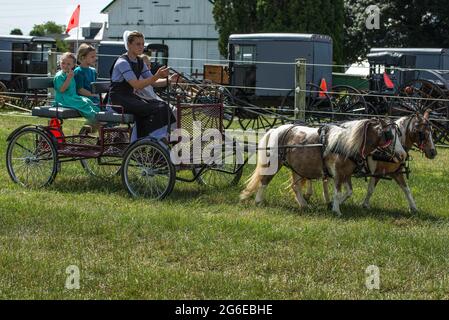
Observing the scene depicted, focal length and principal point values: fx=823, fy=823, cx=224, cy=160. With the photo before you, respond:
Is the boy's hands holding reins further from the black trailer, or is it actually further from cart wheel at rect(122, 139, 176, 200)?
the black trailer

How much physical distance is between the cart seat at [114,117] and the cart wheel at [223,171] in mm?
929

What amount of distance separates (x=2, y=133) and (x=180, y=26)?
34.7m

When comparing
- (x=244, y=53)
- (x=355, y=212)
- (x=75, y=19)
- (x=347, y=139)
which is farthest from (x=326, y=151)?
(x=75, y=19)

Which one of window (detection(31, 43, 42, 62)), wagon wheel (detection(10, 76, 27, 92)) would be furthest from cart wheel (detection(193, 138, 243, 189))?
window (detection(31, 43, 42, 62))

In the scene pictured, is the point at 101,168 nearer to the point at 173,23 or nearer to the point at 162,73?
the point at 162,73

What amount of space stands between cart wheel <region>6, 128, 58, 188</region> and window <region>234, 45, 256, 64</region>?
43.6ft

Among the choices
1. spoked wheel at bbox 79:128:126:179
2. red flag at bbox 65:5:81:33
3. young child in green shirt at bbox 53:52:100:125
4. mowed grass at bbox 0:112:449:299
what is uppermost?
red flag at bbox 65:5:81:33

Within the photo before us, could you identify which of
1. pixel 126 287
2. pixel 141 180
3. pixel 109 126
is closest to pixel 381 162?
pixel 141 180

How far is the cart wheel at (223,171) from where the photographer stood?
28.9 ft

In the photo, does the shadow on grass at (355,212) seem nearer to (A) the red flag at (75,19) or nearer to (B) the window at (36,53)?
(A) the red flag at (75,19)

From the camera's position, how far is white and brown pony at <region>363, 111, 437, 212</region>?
8234mm

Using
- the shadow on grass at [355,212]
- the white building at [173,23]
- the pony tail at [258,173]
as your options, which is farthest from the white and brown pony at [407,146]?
the white building at [173,23]

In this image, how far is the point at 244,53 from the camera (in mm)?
22219

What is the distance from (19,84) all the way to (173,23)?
2361 centimetres
